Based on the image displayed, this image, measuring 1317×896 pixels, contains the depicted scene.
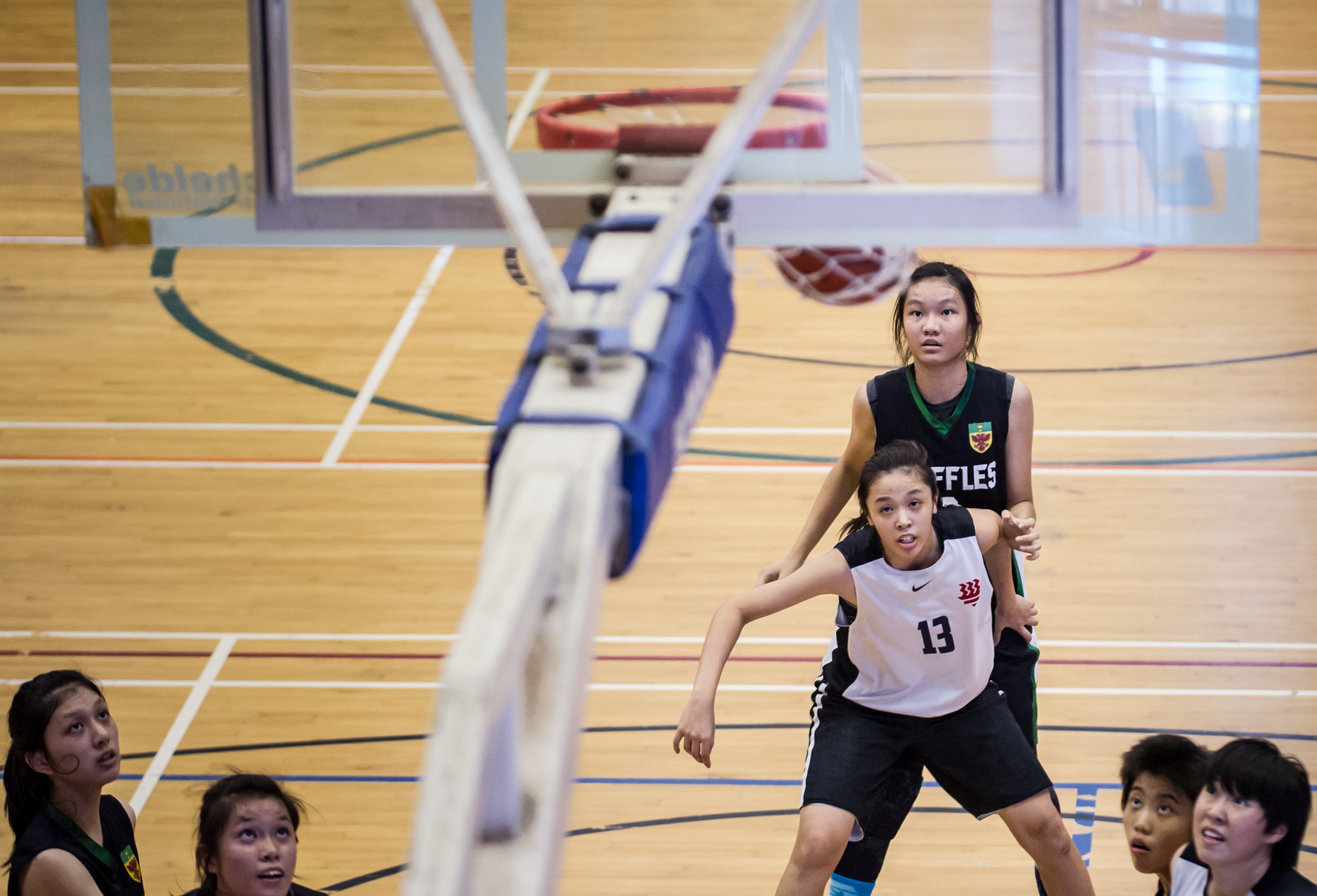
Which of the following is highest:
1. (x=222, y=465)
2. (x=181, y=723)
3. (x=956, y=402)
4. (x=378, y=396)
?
(x=378, y=396)

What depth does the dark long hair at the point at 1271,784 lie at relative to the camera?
2791 millimetres

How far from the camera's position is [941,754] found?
11.3 feet

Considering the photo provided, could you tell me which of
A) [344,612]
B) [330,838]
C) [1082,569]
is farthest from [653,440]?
[1082,569]

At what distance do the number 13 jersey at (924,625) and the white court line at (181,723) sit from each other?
2508mm

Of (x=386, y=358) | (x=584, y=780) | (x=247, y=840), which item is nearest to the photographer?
(x=247, y=840)

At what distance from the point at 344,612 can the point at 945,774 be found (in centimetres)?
337

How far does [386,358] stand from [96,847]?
5.66 m

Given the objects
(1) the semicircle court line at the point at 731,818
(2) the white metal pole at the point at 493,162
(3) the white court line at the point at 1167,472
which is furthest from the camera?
(3) the white court line at the point at 1167,472

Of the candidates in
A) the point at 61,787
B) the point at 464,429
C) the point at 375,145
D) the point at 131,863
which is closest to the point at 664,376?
the point at 375,145

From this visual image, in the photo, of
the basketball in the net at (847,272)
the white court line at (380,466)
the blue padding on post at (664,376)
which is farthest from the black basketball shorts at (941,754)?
the white court line at (380,466)

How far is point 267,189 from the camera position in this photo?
9.65 ft

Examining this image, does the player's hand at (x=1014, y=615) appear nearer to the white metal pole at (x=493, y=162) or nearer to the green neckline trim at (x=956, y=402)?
the green neckline trim at (x=956, y=402)

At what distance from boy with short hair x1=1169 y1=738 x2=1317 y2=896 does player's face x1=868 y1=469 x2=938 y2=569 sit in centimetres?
77

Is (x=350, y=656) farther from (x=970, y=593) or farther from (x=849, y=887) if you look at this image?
(x=970, y=593)
